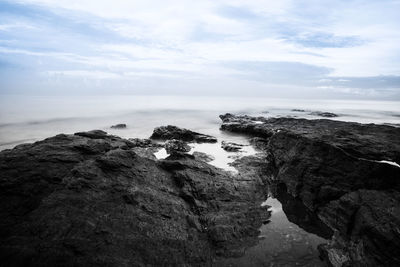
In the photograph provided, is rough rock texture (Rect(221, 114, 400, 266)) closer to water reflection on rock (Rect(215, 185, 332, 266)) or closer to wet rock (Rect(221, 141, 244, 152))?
water reflection on rock (Rect(215, 185, 332, 266))

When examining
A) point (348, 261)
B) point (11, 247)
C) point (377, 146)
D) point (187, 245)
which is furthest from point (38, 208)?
point (377, 146)

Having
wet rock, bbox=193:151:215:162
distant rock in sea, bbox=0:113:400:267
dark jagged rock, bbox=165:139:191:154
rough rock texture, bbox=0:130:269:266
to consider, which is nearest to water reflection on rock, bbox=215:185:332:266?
distant rock in sea, bbox=0:113:400:267

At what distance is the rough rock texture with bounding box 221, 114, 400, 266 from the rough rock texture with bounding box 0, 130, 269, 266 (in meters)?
1.77

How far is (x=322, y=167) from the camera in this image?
29.7 feet

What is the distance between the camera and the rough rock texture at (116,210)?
18.2 ft

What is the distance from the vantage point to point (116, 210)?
664 centimetres

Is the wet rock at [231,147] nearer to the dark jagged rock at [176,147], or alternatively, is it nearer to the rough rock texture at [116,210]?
the dark jagged rock at [176,147]

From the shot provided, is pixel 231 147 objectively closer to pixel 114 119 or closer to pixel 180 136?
pixel 180 136

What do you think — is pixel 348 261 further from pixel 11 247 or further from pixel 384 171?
pixel 11 247

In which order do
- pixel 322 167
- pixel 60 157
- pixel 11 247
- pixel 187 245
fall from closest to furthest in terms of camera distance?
pixel 11 247 < pixel 187 245 < pixel 60 157 < pixel 322 167

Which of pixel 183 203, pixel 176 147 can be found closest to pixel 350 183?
pixel 183 203

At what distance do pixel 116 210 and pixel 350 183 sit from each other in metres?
6.77

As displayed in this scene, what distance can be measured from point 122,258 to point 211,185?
13.6 ft

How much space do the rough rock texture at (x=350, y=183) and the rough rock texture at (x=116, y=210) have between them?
177 cm
